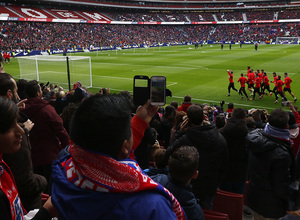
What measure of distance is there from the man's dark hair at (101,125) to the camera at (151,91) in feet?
3.14

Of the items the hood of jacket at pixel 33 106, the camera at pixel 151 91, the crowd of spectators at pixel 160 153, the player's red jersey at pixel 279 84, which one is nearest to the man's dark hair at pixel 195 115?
the crowd of spectators at pixel 160 153

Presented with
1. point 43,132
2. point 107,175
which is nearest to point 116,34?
point 43,132

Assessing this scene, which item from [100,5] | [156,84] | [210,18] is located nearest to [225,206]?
[156,84]

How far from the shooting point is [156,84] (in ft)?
8.61

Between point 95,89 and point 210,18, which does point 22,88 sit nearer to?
point 95,89

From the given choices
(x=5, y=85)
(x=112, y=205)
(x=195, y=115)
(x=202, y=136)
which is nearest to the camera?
(x=112, y=205)

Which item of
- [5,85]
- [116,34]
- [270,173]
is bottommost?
[270,173]

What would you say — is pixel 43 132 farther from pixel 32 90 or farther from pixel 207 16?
pixel 207 16

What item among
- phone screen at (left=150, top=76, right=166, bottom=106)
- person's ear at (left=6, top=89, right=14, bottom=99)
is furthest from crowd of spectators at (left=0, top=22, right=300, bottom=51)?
phone screen at (left=150, top=76, right=166, bottom=106)

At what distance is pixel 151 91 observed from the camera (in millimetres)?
2584

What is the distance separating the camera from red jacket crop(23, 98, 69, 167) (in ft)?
15.6

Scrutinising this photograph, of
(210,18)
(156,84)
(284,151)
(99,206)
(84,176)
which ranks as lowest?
(284,151)

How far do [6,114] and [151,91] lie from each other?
1.24 m

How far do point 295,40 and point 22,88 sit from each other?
63406 mm
